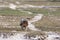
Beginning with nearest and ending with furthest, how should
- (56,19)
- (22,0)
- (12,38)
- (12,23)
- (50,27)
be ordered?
(12,38) < (50,27) < (12,23) < (56,19) < (22,0)

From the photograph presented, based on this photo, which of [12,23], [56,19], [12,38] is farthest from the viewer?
[56,19]

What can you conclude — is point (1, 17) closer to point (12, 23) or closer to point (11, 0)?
point (12, 23)

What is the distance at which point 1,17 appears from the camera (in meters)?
44.6

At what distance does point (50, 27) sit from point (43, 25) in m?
1.66

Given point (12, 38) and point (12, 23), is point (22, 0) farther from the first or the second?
point (12, 38)

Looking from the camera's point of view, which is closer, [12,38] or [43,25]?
[12,38]

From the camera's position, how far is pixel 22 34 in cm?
2936

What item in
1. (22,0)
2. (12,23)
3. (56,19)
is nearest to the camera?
(12,23)

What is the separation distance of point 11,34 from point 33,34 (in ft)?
7.42

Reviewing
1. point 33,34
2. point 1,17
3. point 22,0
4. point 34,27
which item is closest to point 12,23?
point 34,27

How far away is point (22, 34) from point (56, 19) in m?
14.5

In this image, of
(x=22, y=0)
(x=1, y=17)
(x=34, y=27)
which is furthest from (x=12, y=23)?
(x=22, y=0)

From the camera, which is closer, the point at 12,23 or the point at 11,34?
the point at 11,34

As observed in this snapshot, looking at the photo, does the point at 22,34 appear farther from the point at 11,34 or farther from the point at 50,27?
the point at 50,27
